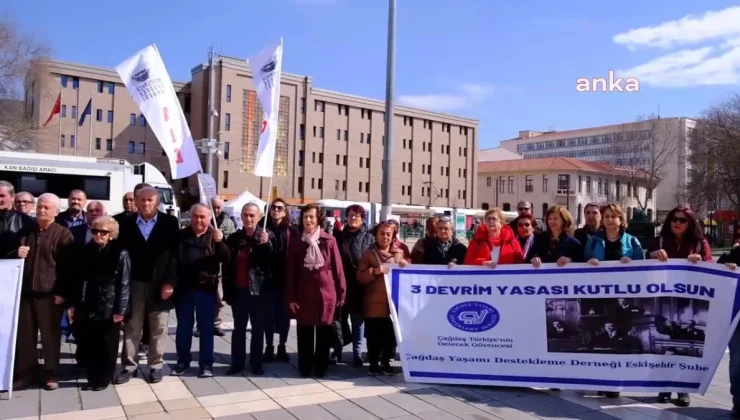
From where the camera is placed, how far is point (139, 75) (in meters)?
6.43

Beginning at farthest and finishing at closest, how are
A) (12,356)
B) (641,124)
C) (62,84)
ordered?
(641,124) → (62,84) → (12,356)

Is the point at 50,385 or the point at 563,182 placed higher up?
the point at 563,182

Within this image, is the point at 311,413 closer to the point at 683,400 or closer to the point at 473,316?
the point at 473,316

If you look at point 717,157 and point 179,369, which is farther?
point 717,157

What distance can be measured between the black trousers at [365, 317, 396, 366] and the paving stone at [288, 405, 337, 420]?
Answer: 129 cm

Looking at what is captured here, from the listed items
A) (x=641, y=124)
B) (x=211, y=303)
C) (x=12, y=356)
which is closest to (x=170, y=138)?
(x=211, y=303)

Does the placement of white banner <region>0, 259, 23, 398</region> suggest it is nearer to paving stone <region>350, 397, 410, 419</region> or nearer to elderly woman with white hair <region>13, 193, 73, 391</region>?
elderly woman with white hair <region>13, 193, 73, 391</region>

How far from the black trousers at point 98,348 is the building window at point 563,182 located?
85.0m

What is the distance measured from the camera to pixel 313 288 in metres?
6.28

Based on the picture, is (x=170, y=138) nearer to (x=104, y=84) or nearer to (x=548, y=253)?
(x=548, y=253)

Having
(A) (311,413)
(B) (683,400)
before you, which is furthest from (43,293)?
(B) (683,400)

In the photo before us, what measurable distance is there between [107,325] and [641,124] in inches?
2773

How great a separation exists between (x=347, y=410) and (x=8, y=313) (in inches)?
126

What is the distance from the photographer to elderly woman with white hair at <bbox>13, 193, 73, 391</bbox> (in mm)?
5641
